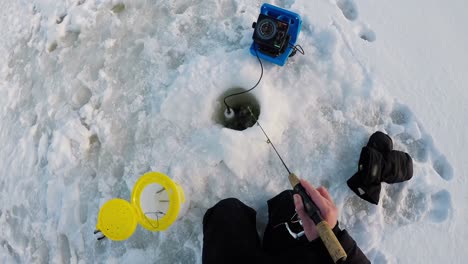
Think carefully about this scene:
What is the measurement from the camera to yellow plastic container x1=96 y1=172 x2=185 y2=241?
2.08m

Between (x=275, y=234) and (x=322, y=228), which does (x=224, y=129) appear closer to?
(x=275, y=234)

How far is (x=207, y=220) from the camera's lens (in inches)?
83.9

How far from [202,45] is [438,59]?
1.82 meters

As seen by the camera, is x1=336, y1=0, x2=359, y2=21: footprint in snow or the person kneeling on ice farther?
x1=336, y1=0, x2=359, y2=21: footprint in snow

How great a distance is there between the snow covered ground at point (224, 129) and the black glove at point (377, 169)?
0.11 meters

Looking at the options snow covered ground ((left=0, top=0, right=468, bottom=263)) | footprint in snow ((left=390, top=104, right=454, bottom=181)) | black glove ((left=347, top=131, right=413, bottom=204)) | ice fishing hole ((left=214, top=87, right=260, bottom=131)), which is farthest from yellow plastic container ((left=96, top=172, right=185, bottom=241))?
footprint in snow ((left=390, top=104, right=454, bottom=181))

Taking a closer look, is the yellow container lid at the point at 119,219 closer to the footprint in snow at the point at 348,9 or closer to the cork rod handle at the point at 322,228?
the cork rod handle at the point at 322,228

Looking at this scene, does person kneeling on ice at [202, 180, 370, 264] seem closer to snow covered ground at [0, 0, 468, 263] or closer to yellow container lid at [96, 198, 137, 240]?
snow covered ground at [0, 0, 468, 263]

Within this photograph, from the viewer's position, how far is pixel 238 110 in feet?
8.55

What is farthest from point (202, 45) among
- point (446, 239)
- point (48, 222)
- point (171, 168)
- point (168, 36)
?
point (446, 239)

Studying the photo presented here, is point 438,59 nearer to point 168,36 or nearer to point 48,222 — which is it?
point 168,36

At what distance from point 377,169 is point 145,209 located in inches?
60.7

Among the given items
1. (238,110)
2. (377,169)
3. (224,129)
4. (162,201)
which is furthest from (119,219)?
(377,169)

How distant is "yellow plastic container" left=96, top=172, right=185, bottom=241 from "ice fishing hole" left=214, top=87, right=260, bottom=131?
62cm
